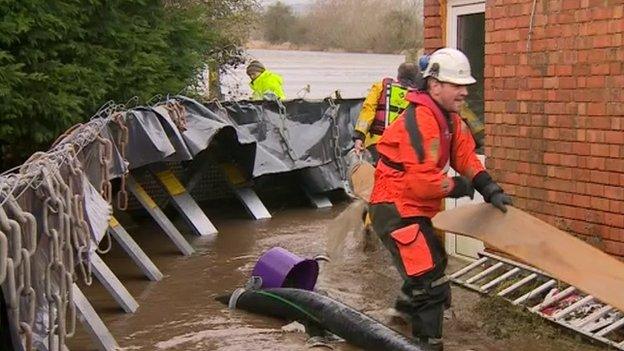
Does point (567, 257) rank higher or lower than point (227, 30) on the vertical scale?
lower

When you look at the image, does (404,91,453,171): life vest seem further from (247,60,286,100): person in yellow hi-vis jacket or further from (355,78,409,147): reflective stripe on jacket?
(247,60,286,100): person in yellow hi-vis jacket

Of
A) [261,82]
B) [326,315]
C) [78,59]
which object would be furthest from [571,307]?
[261,82]

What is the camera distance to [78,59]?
9531mm

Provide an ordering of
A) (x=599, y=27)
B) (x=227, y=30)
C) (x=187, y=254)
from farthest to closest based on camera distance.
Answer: (x=227, y=30) < (x=187, y=254) < (x=599, y=27)

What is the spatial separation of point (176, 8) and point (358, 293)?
5310 millimetres

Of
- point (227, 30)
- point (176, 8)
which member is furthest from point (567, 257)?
point (227, 30)

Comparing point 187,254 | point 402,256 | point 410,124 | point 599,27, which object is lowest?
point 187,254

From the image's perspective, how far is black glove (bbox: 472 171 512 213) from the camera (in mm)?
5715

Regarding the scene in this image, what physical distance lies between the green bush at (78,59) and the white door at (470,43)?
3486 mm

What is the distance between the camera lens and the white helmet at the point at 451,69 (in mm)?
5629

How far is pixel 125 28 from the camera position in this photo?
10078 mm

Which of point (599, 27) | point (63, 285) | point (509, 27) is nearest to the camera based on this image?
point (63, 285)

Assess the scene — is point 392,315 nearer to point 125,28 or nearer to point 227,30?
point 125,28

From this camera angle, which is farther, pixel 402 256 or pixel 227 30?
pixel 227 30
